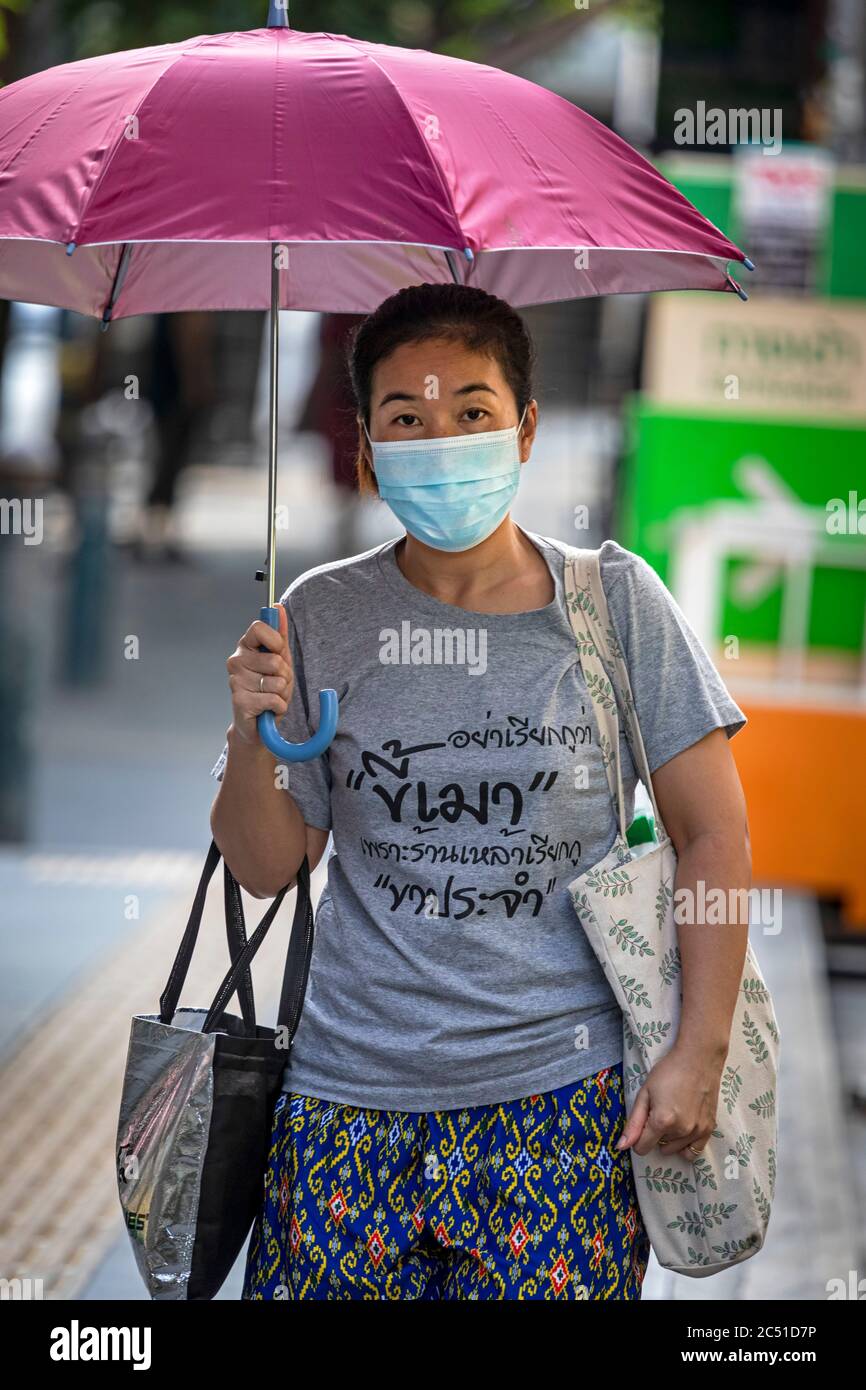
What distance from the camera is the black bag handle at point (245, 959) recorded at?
2.60 metres

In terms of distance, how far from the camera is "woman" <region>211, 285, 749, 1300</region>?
247cm

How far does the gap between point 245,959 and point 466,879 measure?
0.35 meters

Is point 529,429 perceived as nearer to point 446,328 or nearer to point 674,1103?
point 446,328

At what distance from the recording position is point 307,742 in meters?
2.49

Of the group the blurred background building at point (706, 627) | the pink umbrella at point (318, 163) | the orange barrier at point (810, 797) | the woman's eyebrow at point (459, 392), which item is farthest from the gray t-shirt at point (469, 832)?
the orange barrier at point (810, 797)

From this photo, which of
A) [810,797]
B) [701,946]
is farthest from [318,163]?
[810,797]

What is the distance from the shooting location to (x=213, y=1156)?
8.43ft

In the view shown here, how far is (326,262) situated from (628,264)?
22.1 inches

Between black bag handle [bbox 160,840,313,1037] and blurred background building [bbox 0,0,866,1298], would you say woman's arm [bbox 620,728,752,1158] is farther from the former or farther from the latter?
blurred background building [bbox 0,0,866,1298]

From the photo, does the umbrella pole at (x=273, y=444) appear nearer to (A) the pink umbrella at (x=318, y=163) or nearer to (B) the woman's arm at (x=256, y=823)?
(A) the pink umbrella at (x=318, y=163)

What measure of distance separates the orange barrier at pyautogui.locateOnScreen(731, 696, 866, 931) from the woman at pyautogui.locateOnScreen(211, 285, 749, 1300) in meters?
5.88

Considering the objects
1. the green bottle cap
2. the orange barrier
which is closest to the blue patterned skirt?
the green bottle cap
